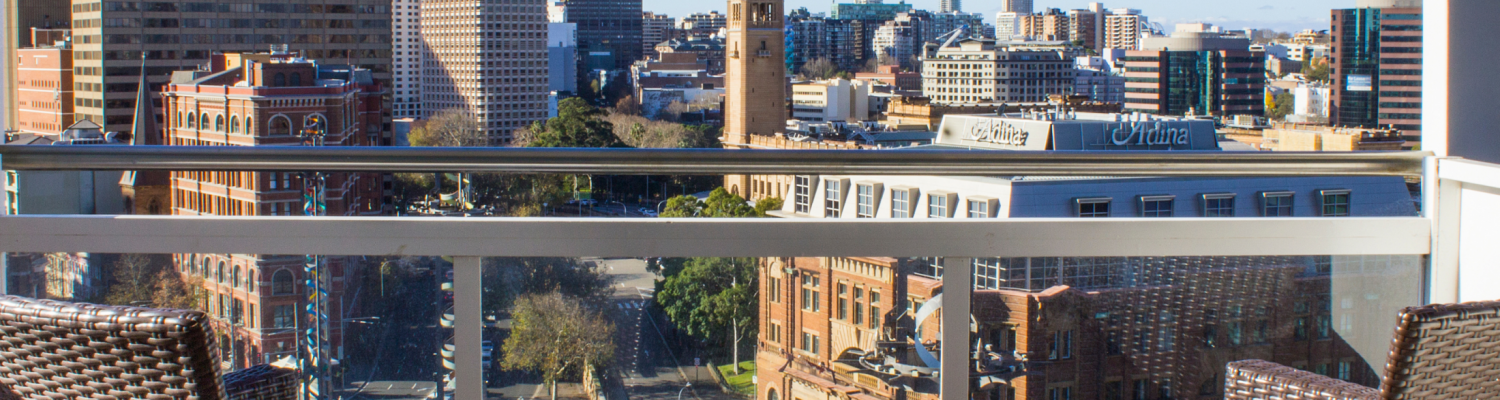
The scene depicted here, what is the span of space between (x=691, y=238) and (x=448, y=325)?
7.8 inches

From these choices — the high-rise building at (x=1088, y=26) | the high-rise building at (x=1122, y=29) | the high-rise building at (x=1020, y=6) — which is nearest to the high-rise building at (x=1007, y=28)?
the high-rise building at (x=1088, y=26)

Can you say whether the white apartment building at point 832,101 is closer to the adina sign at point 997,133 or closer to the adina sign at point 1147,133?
the adina sign at point 997,133

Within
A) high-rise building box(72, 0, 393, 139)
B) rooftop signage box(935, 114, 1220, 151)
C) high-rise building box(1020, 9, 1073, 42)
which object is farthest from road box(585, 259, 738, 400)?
high-rise building box(1020, 9, 1073, 42)

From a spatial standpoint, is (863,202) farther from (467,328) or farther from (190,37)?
(190,37)

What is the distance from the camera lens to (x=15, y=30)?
6.98 feet

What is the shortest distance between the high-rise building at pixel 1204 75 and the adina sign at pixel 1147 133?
7.41m

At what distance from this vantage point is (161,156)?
0.95 m

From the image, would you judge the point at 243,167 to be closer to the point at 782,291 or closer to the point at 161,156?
the point at 161,156

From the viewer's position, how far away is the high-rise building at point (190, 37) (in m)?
7.12

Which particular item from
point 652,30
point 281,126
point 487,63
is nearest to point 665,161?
point 281,126

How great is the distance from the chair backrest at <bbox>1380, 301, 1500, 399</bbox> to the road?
464 millimetres

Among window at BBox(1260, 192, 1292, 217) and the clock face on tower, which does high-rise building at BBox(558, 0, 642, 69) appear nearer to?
the clock face on tower

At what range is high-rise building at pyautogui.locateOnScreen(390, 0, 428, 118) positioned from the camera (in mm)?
21750

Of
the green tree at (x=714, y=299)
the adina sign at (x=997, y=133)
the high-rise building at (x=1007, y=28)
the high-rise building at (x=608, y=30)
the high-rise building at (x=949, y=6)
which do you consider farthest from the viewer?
the high-rise building at (x=608, y=30)
